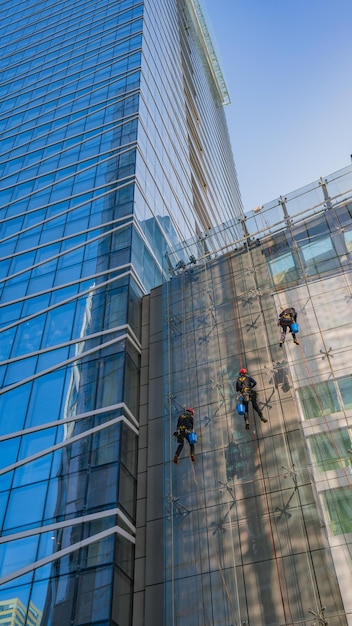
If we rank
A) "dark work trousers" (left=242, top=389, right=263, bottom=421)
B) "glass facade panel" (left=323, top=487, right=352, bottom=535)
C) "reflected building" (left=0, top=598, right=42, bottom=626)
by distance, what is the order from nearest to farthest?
"glass facade panel" (left=323, top=487, right=352, bottom=535) → "reflected building" (left=0, top=598, right=42, bottom=626) → "dark work trousers" (left=242, top=389, right=263, bottom=421)

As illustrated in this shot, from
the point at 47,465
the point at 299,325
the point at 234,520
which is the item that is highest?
the point at 299,325

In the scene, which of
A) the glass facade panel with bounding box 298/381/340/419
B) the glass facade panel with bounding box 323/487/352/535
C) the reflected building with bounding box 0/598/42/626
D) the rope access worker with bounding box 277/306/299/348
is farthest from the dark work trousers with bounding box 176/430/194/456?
the reflected building with bounding box 0/598/42/626

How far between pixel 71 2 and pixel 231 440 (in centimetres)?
4873

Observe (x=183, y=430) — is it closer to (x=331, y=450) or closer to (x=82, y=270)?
(x=331, y=450)

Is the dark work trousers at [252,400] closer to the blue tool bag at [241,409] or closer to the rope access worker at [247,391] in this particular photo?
the rope access worker at [247,391]

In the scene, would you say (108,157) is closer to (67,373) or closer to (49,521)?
(67,373)

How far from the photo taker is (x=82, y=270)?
2589 cm

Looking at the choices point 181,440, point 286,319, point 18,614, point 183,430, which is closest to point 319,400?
point 286,319

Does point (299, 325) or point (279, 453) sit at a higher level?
point (299, 325)

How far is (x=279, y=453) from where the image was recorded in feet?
57.1

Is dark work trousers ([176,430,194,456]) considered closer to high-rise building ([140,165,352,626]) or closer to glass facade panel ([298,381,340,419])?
high-rise building ([140,165,352,626])

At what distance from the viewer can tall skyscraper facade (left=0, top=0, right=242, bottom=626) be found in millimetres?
17500

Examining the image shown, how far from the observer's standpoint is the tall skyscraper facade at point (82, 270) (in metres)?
17.5

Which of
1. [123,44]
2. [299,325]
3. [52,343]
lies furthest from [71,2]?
[299,325]
